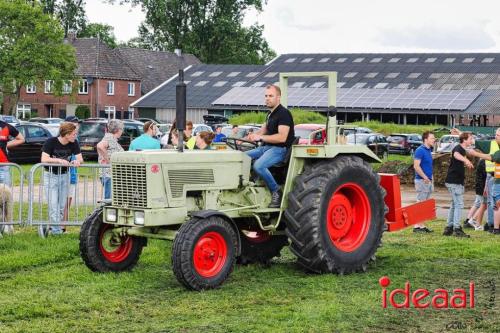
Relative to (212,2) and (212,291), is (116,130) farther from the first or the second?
(212,2)

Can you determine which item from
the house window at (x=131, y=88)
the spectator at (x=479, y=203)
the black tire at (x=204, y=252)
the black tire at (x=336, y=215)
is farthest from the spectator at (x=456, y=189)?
the house window at (x=131, y=88)

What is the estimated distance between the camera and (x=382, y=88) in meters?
61.8

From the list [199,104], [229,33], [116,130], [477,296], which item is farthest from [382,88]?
[477,296]

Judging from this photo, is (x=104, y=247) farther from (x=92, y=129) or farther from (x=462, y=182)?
(x=92, y=129)

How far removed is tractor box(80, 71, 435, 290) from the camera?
29.0ft

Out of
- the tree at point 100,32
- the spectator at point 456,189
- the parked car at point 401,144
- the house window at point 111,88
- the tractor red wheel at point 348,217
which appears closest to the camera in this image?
the tractor red wheel at point 348,217

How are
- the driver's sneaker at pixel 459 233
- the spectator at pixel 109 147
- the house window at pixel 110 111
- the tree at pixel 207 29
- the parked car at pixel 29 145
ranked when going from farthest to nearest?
the tree at pixel 207 29
the house window at pixel 110 111
the parked car at pixel 29 145
the driver's sneaker at pixel 459 233
the spectator at pixel 109 147

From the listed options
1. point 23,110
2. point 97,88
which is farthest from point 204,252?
point 23,110

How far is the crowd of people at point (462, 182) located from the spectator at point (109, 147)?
4892 mm

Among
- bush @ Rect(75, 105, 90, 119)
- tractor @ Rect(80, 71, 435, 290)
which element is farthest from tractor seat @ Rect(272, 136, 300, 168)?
bush @ Rect(75, 105, 90, 119)

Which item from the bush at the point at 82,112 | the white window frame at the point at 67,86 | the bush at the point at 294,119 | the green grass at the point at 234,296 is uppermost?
the white window frame at the point at 67,86

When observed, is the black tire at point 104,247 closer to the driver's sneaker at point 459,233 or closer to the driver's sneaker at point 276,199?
the driver's sneaker at point 276,199

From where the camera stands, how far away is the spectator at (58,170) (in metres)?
12.6

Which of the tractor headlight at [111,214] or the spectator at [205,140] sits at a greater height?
the spectator at [205,140]
